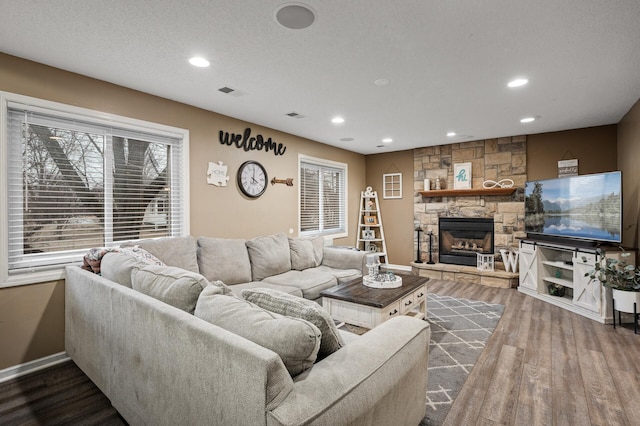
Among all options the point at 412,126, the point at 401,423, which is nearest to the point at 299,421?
the point at 401,423

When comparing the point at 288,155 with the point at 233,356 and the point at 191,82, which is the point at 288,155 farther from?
the point at 233,356

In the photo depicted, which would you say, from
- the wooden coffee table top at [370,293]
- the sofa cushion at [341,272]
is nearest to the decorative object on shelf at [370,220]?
the sofa cushion at [341,272]

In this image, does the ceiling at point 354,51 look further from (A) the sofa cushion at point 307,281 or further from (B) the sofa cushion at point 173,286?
(A) the sofa cushion at point 307,281

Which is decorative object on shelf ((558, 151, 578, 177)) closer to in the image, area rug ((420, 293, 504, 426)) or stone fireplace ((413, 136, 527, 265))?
stone fireplace ((413, 136, 527, 265))

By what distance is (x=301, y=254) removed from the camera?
4.22 m

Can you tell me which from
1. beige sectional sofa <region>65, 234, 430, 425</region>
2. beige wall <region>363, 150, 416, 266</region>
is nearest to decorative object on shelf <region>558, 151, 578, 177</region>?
beige wall <region>363, 150, 416, 266</region>

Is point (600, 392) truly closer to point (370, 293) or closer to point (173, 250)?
point (370, 293)

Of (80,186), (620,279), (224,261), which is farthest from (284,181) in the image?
(620,279)

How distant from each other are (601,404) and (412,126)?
3.63 metres

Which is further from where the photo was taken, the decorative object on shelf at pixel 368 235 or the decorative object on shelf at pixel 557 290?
the decorative object on shelf at pixel 368 235

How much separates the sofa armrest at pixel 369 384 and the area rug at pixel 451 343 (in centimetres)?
51

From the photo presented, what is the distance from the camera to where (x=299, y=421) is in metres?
0.92

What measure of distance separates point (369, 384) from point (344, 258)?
10.4 feet

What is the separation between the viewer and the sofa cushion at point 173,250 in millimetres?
2947
